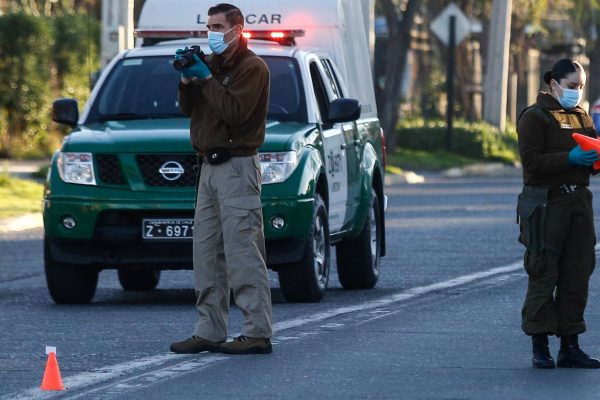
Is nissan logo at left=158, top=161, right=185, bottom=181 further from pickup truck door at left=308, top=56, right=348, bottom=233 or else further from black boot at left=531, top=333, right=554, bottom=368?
black boot at left=531, top=333, right=554, bottom=368

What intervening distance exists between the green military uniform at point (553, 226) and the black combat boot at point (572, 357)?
0.19 feet

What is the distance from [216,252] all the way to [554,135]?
6.20ft

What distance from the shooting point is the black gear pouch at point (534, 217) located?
31.1ft

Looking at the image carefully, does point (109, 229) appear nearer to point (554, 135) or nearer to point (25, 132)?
point (554, 135)

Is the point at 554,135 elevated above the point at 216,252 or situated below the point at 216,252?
above

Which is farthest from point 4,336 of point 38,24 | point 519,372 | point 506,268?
point 38,24

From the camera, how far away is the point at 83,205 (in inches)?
501

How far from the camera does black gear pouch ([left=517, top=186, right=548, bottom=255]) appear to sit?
9477 millimetres

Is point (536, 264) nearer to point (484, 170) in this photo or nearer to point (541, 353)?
point (541, 353)

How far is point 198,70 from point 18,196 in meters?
15.0

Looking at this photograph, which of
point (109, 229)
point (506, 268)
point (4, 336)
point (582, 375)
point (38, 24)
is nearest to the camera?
point (582, 375)

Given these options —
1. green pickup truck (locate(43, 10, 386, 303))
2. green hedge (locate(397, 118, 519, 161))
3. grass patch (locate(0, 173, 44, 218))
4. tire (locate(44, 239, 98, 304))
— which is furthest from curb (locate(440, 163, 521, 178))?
tire (locate(44, 239, 98, 304))

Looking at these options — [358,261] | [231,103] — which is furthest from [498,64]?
[231,103]

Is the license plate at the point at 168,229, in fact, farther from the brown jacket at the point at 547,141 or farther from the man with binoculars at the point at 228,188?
the brown jacket at the point at 547,141
